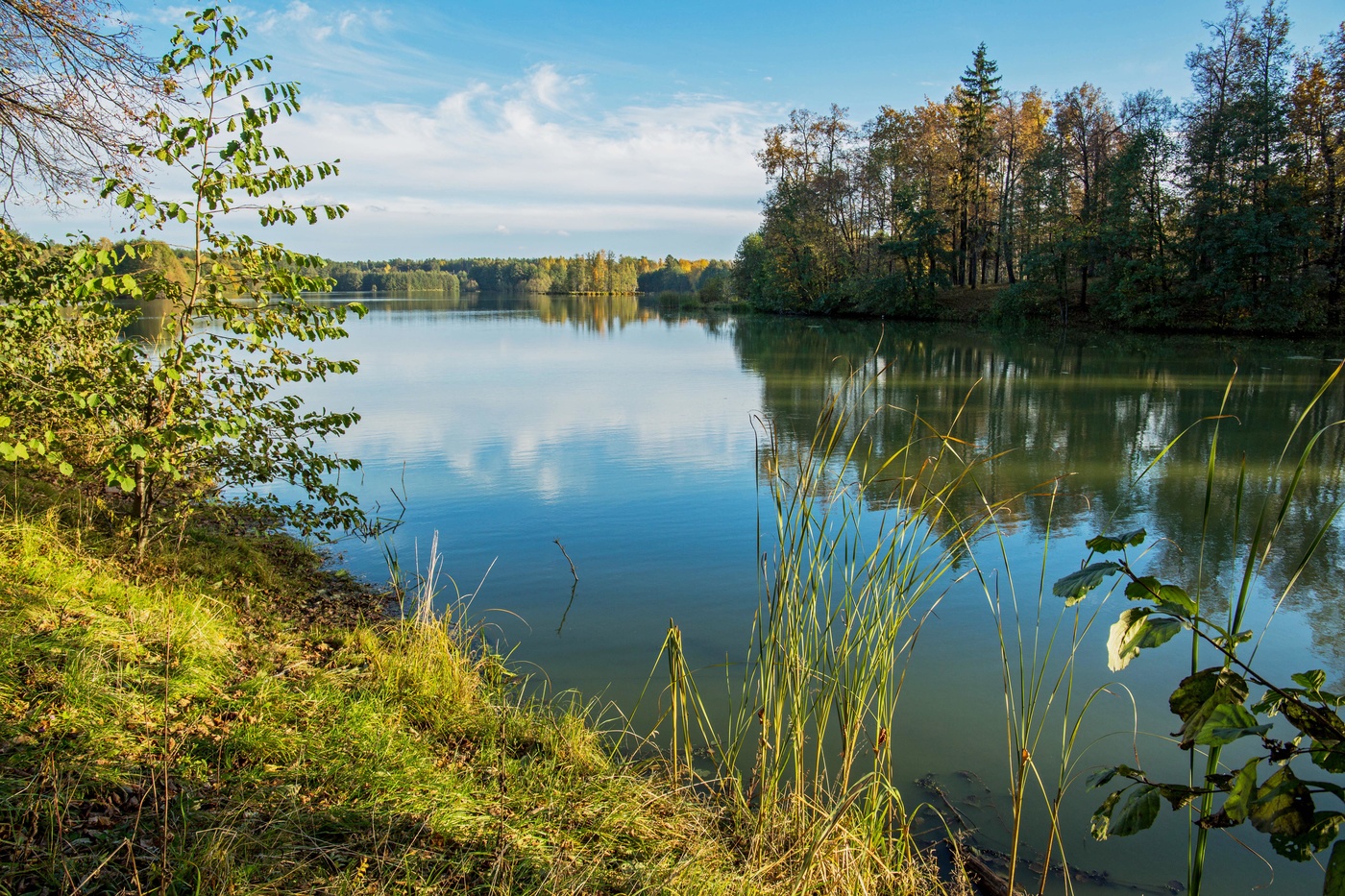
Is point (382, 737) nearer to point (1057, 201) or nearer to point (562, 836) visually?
point (562, 836)

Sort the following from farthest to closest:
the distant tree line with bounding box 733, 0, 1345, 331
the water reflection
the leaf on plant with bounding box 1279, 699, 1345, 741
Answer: the distant tree line with bounding box 733, 0, 1345, 331, the water reflection, the leaf on plant with bounding box 1279, 699, 1345, 741

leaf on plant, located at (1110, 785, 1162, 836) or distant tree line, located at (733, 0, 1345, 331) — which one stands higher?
distant tree line, located at (733, 0, 1345, 331)

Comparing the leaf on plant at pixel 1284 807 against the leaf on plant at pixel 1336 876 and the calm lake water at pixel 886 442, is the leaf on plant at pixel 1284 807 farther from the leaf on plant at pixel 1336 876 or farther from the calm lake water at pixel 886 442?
the calm lake water at pixel 886 442

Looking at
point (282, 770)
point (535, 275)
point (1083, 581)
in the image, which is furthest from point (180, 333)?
point (535, 275)

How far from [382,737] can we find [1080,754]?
9.98ft

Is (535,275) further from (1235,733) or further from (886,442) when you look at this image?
(1235,733)

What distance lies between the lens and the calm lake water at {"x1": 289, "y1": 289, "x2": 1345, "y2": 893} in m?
3.80

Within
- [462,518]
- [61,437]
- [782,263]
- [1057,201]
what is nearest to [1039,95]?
[1057,201]

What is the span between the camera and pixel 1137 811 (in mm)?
1212

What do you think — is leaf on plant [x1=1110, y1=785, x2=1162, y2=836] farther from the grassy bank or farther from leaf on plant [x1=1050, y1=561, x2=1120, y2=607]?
the grassy bank

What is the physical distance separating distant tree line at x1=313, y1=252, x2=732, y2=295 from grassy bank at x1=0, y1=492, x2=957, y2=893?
102 meters

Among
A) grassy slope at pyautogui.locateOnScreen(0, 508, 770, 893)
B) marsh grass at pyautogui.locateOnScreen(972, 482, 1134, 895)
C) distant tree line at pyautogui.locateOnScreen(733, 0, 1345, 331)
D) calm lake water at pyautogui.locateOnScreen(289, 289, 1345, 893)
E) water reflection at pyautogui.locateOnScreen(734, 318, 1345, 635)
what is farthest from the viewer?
distant tree line at pyautogui.locateOnScreen(733, 0, 1345, 331)

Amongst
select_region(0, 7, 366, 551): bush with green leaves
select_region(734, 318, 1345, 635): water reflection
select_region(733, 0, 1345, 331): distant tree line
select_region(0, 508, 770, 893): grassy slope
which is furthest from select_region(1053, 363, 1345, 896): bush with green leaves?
select_region(733, 0, 1345, 331): distant tree line

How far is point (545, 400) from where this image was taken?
15367 millimetres
